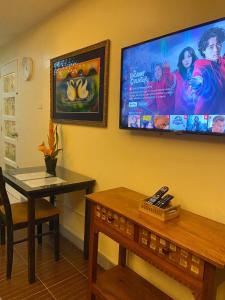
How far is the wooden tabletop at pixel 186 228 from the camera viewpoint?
103cm

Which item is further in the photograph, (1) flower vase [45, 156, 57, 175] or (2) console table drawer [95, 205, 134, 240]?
(1) flower vase [45, 156, 57, 175]

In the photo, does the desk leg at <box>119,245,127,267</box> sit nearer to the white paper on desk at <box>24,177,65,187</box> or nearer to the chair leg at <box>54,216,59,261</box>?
the chair leg at <box>54,216,59,261</box>

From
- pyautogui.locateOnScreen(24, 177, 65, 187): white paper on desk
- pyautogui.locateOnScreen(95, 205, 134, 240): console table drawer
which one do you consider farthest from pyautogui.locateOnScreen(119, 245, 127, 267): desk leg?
pyautogui.locateOnScreen(24, 177, 65, 187): white paper on desk

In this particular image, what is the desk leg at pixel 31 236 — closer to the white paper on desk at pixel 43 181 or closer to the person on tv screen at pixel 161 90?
the white paper on desk at pixel 43 181

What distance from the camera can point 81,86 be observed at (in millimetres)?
2297

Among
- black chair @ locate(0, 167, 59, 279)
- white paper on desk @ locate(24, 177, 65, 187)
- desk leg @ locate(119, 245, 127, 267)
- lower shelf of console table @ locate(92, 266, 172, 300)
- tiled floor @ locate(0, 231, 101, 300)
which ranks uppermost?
white paper on desk @ locate(24, 177, 65, 187)

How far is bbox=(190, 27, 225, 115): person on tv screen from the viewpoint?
3.97ft

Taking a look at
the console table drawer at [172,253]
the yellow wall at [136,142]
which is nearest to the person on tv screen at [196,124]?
the yellow wall at [136,142]

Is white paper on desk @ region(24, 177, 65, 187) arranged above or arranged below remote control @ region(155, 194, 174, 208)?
→ below

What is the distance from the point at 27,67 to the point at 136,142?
7.12 feet

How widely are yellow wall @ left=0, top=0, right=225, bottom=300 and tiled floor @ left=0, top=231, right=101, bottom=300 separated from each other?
320 mm

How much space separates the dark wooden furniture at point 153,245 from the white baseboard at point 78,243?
0.79ft

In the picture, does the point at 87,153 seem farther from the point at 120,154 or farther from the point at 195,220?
the point at 195,220

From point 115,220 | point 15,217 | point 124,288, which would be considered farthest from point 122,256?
point 15,217
